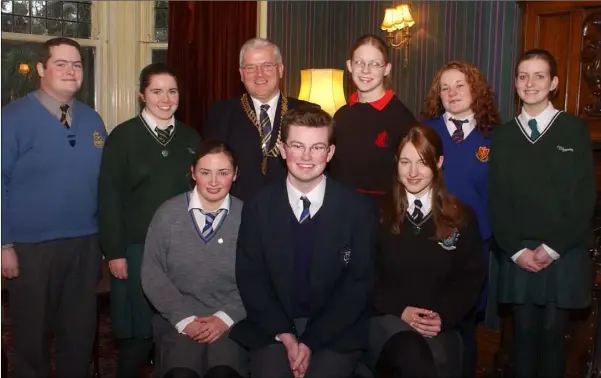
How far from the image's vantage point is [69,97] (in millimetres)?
2676

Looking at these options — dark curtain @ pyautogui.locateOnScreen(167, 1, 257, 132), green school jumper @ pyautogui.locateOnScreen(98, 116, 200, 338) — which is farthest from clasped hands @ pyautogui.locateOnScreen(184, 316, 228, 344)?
dark curtain @ pyautogui.locateOnScreen(167, 1, 257, 132)

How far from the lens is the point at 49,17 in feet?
15.7

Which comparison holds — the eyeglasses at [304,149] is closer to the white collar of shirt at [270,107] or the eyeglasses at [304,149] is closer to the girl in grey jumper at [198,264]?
the girl in grey jumper at [198,264]

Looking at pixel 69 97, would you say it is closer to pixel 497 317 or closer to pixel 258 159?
pixel 258 159

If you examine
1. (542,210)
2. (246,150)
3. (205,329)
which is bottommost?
(205,329)

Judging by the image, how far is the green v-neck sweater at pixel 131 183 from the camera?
103 inches

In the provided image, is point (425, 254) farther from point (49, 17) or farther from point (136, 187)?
point (49, 17)

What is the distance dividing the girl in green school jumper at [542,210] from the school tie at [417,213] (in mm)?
365

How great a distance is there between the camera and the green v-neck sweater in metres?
2.62

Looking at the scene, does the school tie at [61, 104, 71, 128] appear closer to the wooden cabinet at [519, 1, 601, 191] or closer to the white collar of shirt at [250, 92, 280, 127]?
the white collar of shirt at [250, 92, 280, 127]

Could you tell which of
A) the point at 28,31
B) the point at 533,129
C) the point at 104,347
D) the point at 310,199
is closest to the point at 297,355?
the point at 310,199

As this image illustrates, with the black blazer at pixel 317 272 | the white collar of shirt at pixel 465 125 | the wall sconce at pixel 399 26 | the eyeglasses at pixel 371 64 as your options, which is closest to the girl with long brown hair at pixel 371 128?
the eyeglasses at pixel 371 64

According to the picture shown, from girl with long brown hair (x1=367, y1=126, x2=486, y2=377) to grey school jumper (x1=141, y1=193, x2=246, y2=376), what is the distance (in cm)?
53

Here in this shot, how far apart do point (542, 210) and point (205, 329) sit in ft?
4.30
